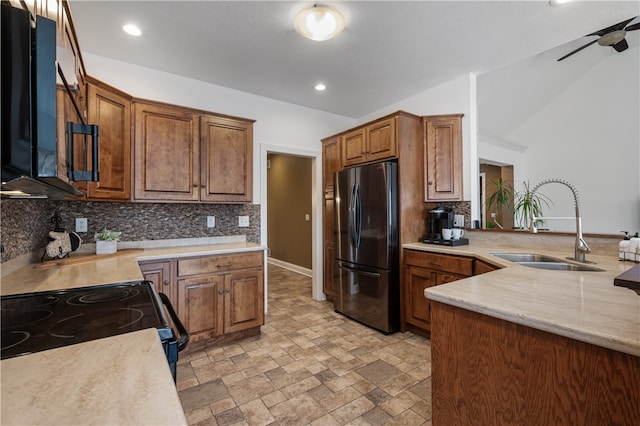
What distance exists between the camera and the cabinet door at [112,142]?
6.97 ft

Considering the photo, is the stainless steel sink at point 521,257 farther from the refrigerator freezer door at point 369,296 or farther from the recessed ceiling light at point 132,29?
the recessed ceiling light at point 132,29

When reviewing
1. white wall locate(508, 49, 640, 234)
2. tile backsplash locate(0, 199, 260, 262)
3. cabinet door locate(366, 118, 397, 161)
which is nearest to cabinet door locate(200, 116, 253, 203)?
tile backsplash locate(0, 199, 260, 262)

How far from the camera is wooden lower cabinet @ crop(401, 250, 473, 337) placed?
2.48 metres

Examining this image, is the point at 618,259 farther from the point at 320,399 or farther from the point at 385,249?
the point at 320,399

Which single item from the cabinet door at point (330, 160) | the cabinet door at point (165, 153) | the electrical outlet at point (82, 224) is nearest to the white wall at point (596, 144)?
the cabinet door at point (330, 160)

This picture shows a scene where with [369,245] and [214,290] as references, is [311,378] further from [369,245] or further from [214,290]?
[369,245]

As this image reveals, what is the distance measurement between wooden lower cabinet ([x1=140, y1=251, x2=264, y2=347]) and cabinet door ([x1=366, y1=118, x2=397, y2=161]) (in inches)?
63.9

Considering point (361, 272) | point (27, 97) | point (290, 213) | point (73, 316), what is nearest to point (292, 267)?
point (290, 213)

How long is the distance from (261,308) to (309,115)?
2603 mm

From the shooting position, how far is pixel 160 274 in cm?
227

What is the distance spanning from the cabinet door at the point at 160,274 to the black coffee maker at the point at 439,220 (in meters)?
2.51

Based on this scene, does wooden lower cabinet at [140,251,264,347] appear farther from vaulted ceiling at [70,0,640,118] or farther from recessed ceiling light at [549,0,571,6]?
recessed ceiling light at [549,0,571,6]

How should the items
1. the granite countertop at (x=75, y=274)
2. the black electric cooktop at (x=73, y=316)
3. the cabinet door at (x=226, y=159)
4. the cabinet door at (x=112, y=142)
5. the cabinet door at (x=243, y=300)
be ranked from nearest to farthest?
the black electric cooktop at (x=73, y=316) < the granite countertop at (x=75, y=274) < the cabinet door at (x=112, y=142) < the cabinet door at (x=243, y=300) < the cabinet door at (x=226, y=159)

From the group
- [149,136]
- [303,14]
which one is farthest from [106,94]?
[303,14]
